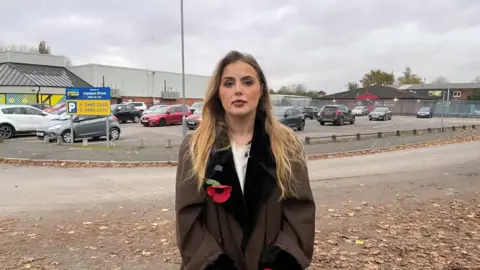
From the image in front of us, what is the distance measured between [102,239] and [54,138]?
46.4 feet

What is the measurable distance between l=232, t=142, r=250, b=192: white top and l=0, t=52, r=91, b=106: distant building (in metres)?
39.5

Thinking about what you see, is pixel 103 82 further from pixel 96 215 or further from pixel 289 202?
pixel 289 202

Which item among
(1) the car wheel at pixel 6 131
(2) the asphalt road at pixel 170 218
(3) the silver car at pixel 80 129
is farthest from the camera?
(1) the car wheel at pixel 6 131

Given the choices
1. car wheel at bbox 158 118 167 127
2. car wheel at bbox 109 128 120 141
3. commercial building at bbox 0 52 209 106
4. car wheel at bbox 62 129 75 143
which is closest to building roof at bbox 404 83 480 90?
commercial building at bbox 0 52 209 106

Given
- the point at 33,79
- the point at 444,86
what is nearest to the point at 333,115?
the point at 33,79

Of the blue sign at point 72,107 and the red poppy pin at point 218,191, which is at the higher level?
the blue sign at point 72,107

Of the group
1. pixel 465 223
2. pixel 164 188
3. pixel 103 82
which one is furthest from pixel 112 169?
pixel 103 82

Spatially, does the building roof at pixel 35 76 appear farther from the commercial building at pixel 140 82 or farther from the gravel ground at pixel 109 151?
the gravel ground at pixel 109 151

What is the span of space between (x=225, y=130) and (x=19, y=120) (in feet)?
69.6

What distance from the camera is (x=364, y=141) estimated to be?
60.2 ft

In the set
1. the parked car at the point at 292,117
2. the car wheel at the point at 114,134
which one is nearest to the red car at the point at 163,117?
the parked car at the point at 292,117

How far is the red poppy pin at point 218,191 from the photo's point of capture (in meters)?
1.91

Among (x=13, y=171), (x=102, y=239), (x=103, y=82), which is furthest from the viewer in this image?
(x=103, y=82)

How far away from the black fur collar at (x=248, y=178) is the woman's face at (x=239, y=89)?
0.58 ft
